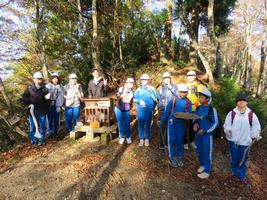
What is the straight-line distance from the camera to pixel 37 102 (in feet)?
23.2

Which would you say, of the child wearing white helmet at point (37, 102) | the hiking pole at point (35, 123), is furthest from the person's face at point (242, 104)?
the hiking pole at point (35, 123)

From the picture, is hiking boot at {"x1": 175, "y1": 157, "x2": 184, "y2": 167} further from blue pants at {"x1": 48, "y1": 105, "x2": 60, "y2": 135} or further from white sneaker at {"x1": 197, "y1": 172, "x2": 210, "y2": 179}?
blue pants at {"x1": 48, "y1": 105, "x2": 60, "y2": 135}

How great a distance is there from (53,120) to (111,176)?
352 centimetres

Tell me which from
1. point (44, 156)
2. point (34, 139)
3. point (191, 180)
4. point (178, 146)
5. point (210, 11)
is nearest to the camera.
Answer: point (191, 180)

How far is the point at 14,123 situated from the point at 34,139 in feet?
4.94

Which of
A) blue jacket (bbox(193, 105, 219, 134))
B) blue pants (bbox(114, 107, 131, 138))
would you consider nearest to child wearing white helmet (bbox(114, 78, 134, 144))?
blue pants (bbox(114, 107, 131, 138))

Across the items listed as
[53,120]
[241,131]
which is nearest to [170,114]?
[241,131]

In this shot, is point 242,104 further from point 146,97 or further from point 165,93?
point 146,97

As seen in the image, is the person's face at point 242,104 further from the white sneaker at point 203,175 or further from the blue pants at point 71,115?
the blue pants at point 71,115

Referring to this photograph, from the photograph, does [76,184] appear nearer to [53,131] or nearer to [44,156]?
[44,156]

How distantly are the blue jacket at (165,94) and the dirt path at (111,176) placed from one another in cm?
135

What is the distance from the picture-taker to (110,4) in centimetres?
1527

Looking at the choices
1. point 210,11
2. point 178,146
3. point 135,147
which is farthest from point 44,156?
point 210,11

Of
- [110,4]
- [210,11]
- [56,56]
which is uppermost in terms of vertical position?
[110,4]
